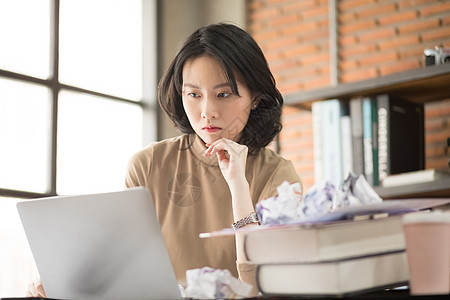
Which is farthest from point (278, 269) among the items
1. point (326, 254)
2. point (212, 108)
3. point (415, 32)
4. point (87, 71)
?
point (87, 71)

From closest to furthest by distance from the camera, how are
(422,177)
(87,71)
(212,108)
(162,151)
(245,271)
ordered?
(245,271) < (212,108) < (162,151) < (422,177) < (87,71)

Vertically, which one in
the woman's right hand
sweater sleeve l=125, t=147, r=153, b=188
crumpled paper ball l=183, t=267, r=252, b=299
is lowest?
the woman's right hand

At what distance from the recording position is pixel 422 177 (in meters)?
2.58

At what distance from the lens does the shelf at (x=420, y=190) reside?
2.53 m

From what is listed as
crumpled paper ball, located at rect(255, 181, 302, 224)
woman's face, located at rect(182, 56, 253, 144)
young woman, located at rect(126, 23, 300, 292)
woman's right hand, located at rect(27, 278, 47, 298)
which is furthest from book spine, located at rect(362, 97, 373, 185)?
crumpled paper ball, located at rect(255, 181, 302, 224)

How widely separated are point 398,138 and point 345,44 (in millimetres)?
888

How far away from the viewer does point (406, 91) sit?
280 centimetres

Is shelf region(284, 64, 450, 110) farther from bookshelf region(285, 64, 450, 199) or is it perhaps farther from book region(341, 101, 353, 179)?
book region(341, 101, 353, 179)

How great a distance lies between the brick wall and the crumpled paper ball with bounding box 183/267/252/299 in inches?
89.8

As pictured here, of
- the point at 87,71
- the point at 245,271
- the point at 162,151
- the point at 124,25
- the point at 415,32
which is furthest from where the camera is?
the point at 124,25

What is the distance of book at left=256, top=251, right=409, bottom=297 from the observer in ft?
2.70

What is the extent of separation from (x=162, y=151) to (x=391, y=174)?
1204mm

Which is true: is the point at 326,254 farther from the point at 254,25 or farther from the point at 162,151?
the point at 254,25

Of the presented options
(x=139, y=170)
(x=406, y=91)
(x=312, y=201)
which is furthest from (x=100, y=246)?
(x=406, y=91)
